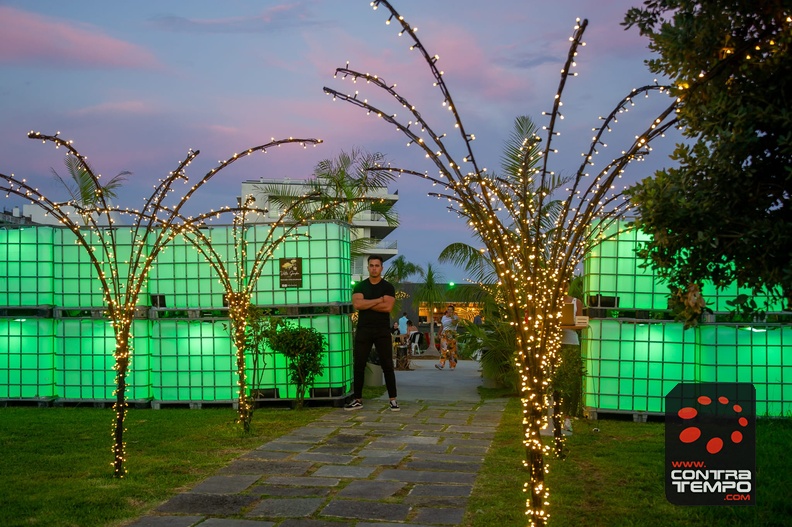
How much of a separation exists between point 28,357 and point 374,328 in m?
4.71

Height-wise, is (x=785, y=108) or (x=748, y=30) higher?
(x=748, y=30)

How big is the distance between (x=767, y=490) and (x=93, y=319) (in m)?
8.30

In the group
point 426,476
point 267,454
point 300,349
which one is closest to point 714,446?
point 426,476

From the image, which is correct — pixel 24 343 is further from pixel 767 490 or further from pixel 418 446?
pixel 767 490

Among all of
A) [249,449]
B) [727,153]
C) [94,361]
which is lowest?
[249,449]

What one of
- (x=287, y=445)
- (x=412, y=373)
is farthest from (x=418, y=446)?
(x=412, y=373)

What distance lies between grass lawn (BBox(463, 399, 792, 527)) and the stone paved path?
0.21m

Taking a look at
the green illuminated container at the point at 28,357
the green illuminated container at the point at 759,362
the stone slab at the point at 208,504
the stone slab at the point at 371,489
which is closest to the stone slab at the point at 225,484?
the stone slab at the point at 208,504

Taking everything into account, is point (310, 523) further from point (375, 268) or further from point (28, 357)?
point (28, 357)

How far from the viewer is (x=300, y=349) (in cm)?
1003

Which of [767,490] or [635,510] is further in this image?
[767,490]

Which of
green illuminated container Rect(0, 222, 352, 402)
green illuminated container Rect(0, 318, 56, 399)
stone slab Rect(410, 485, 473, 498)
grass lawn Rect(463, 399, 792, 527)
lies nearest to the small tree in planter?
green illuminated container Rect(0, 222, 352, 402)

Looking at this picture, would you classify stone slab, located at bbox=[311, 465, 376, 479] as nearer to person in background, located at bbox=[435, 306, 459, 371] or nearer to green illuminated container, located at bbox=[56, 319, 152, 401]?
green illuminated container, located at bbox=[56, 319, 152, 401]

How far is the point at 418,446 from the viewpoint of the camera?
25.0 ft
